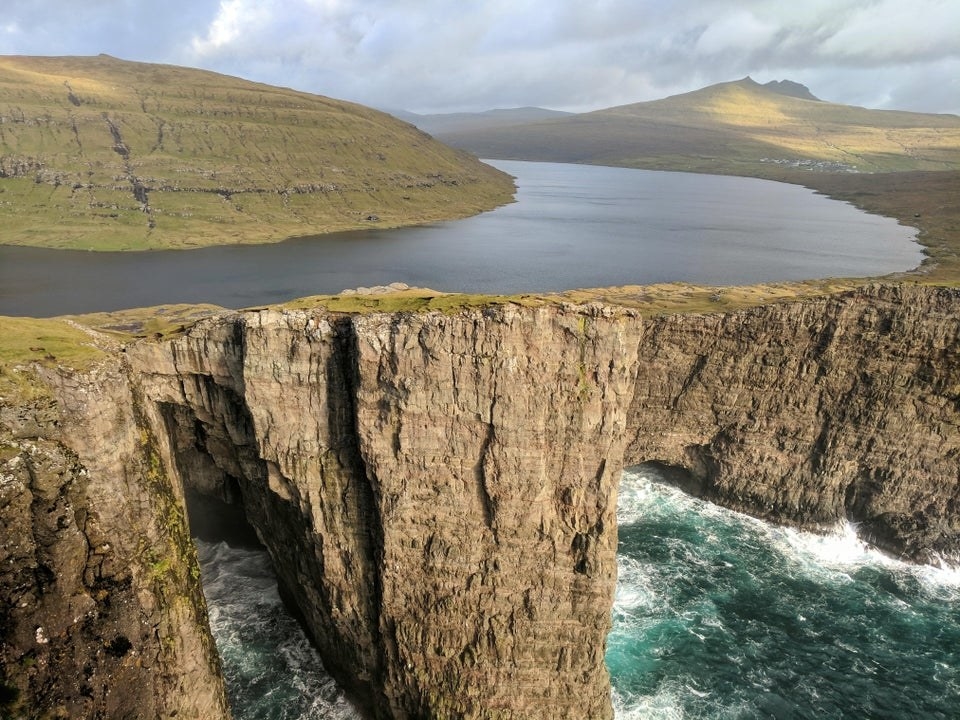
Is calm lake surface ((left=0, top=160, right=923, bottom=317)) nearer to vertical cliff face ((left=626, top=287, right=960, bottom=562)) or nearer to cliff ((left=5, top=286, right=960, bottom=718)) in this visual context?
vertical cliff face ((left=626, top=287, right=960, bottom=562))

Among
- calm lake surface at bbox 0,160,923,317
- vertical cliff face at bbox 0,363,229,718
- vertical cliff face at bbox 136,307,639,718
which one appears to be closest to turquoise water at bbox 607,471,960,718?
vertical cliff face at bbox 136,307,639,718

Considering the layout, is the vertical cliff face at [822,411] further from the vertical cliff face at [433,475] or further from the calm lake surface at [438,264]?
the calm lake surface at [438,264]

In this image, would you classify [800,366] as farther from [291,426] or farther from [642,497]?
[291,426]

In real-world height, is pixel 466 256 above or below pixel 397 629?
above

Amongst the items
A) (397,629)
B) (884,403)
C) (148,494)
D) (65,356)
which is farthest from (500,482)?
(884,403)

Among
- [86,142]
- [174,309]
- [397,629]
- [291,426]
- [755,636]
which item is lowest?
[755,636]

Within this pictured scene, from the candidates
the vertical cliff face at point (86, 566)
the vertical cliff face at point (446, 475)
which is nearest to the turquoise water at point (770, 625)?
the vertical cliff face at point (446, 475)
